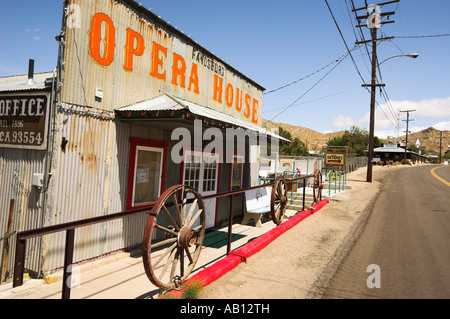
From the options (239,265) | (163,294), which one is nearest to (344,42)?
(239,265)

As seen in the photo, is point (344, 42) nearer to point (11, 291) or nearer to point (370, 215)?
point (370, 215)

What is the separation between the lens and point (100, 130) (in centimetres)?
508

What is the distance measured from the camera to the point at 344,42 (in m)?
12.6

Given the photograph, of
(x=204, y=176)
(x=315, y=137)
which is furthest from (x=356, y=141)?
(x=315, y=137)

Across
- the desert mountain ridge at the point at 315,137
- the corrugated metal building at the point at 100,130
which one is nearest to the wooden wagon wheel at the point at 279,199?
the corrugated metal building at the point at 100,130

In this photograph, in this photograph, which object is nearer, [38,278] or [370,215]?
[38,278]

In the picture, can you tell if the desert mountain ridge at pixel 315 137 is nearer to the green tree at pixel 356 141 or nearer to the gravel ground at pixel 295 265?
the green tree at pixel 356 141

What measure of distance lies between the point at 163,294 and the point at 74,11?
448cm

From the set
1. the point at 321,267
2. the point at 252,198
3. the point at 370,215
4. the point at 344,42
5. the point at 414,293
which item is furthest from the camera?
the point at 344,42

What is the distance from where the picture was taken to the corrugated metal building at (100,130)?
4.43 metres

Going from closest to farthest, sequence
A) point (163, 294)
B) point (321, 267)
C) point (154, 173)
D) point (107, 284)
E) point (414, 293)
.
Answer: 1. point (163, 294)
2. point (414, 293)
3. point (107, 284)
4. point (321, 267)
5. point (154, 173)

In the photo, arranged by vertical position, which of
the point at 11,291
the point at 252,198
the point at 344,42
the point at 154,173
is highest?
the point at 344,42

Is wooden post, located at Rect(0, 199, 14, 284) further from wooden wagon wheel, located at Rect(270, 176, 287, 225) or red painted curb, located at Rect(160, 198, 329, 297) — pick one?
wooden wagon wheel, located at Rect(270, 176, 287, 225)

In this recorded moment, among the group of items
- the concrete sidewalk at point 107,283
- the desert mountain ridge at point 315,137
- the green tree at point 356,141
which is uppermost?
the desert mountain ridge at point 315,137
